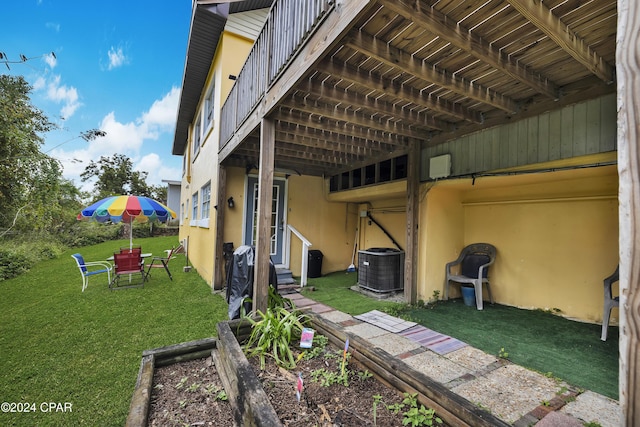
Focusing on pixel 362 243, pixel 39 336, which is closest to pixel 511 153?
pixel 362 243

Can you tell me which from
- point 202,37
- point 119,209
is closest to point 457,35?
point 119,209

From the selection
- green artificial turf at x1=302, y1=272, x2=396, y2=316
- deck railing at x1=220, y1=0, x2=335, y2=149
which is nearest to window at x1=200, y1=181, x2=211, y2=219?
deck railing at x1=220, y1=0, x2=335, y2=149

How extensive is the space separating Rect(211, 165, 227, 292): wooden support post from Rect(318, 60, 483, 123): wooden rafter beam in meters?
3.95

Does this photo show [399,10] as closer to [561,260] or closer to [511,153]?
[511,153]

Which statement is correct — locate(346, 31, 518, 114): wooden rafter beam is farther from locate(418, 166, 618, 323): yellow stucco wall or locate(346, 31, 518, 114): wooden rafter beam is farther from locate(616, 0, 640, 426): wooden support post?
locate(616, 0, 640, 426): wooden support post

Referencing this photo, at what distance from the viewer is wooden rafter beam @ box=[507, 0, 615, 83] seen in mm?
1817

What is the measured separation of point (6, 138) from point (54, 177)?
5.39ft

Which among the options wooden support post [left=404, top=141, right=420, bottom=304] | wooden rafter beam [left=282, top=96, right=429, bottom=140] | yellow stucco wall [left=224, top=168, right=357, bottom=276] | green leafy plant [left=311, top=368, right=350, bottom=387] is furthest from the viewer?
yellow stucco wall [left=224, top=168, right=357, bottom=276]

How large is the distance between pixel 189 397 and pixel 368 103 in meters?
3.24

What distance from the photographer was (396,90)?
292cm

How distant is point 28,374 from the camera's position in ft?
8.44

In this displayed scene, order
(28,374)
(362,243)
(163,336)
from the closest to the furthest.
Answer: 1. (28,374)
2. (163,336)
3. (362,243)

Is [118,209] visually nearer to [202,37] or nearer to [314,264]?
[314,264]

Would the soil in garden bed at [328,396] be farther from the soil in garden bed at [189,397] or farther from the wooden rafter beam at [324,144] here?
Answer: the wooden rafter beam at [324,144]
